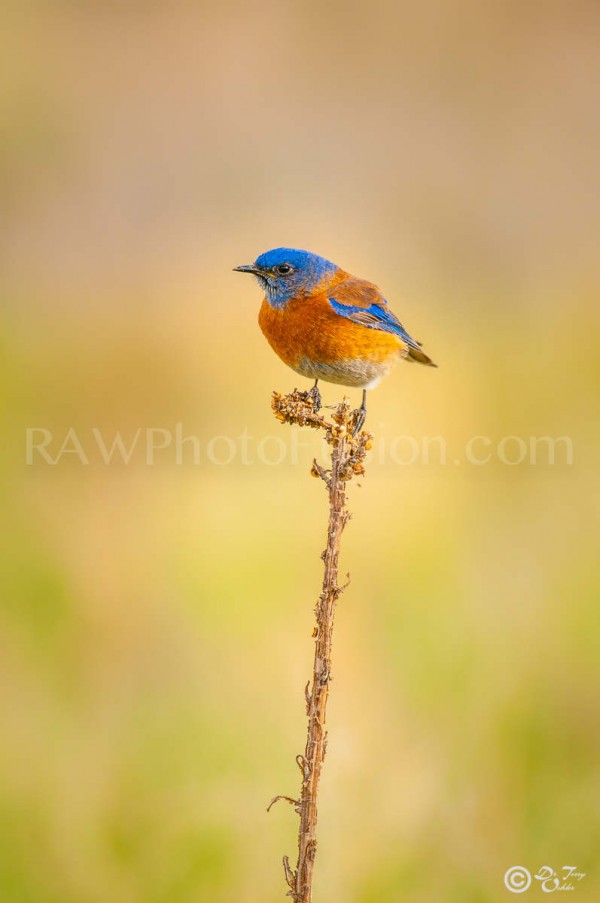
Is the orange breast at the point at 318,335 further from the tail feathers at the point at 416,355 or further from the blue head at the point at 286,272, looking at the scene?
the tail feathers at the point at 416,355

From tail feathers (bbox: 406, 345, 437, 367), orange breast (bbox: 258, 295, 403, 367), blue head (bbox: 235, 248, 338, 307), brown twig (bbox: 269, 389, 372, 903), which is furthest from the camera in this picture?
tail feathers (bbox: 406, 345, 437, 367)

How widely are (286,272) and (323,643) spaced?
2017 millimetres

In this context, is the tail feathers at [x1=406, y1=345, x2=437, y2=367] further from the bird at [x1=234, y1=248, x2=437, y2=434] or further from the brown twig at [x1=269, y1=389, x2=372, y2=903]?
the brown twig at [x1=269, y1=389, x2=372, y2=903]

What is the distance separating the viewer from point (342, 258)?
20.6 ft

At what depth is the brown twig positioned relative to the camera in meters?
1.91

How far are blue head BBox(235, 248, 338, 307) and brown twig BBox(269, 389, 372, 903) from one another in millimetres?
1200

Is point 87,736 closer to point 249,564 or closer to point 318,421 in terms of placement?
point 249,564

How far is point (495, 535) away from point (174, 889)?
2479 millimetres

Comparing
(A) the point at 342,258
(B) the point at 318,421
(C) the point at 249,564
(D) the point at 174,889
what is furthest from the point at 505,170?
(D) the point at 174,889

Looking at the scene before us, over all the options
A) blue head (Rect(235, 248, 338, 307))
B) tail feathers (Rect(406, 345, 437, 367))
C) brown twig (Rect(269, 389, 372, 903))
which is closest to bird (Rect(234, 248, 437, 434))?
blue head (Rect(235, 248, 338, 307))

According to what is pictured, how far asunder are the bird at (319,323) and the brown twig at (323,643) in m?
1.01

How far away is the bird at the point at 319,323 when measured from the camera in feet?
12.0

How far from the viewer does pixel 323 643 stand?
2.07 meters

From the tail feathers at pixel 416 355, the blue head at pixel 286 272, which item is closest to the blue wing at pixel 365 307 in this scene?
the tail feathers at pixel 416 355
